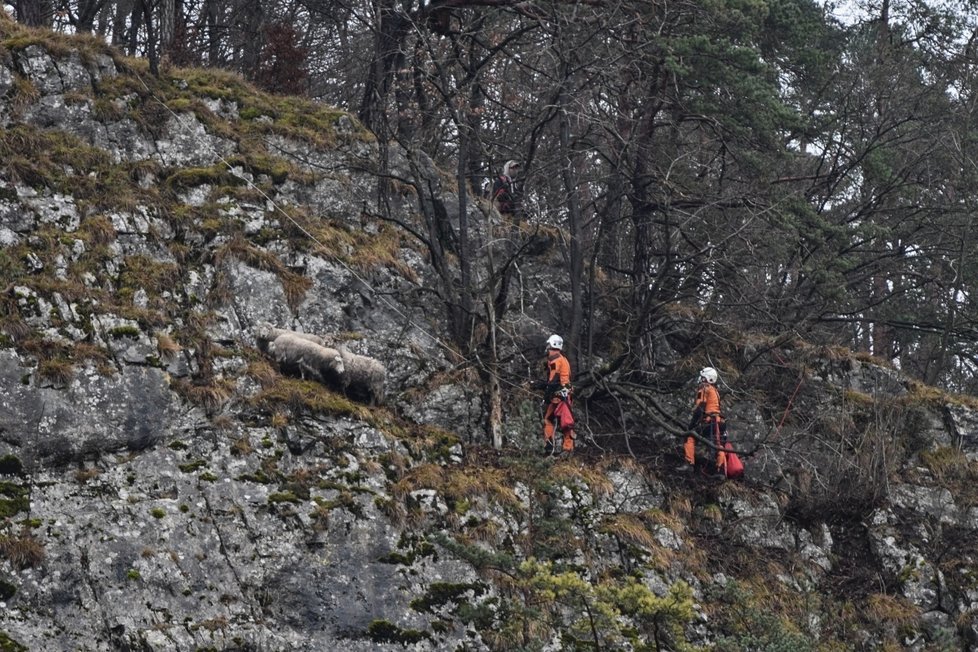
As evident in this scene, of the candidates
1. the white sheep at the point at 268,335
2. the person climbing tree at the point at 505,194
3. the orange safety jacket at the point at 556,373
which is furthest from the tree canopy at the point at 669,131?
the white sheep at the point at 268,335

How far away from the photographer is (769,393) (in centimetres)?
1558

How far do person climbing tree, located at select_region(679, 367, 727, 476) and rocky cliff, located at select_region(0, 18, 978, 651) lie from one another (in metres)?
0.33

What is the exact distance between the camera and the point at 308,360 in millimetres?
12508

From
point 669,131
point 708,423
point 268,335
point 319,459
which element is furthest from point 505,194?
point 319,459

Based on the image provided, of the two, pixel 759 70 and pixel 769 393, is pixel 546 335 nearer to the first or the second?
pixel 769 393

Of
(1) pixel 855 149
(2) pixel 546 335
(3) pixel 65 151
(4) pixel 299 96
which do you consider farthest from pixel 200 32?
(1) pixel 855 149

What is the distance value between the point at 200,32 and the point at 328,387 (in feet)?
28.6

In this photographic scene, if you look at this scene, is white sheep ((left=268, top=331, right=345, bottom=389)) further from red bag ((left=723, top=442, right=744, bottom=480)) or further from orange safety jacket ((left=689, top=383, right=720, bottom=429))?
red bag ((left=723, top=442, right=744, bottom=480))

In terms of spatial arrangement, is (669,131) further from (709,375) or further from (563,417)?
(563,417)

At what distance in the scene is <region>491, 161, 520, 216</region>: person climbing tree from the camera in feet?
54.3

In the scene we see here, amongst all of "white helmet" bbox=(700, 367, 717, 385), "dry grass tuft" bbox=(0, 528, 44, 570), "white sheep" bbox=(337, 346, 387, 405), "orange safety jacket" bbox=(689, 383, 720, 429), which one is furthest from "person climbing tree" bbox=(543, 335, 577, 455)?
"dry grass tuft" bbox=(0, 528, 44, 570)

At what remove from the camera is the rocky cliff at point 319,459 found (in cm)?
1020

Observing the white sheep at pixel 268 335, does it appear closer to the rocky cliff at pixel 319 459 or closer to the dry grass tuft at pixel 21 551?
the rocky cliff at pixel 319 459

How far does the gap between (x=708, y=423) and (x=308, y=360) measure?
4.45 metres
